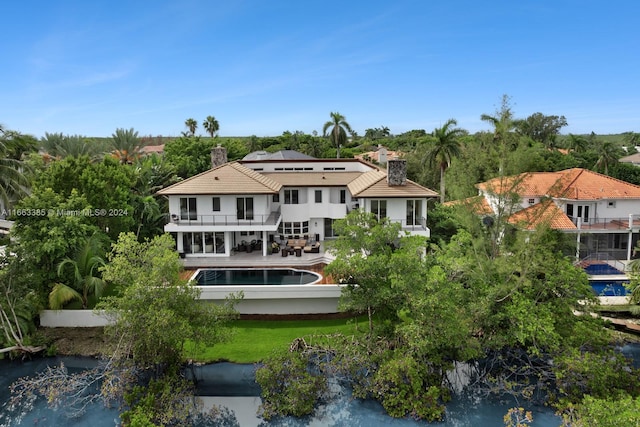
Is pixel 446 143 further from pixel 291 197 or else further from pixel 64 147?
pixel 64 147

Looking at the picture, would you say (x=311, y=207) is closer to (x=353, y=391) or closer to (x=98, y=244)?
(x=98, y=244)

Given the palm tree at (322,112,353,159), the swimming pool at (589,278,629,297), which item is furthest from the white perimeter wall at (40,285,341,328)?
the palm tree at (322,112,353,159)

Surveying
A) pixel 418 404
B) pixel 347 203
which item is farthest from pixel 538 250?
pixel 347 203

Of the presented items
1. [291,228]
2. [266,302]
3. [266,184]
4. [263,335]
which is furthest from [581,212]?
[263,335]

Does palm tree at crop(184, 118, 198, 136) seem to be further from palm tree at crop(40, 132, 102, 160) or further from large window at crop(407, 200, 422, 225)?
large window at crop(407, 200, 422, 225)

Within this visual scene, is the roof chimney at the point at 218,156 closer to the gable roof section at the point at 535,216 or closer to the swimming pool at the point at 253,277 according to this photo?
the swimming pool at the point at 253,277

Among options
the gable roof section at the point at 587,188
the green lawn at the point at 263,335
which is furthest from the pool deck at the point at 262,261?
the gable roof section at the point at 587,188
